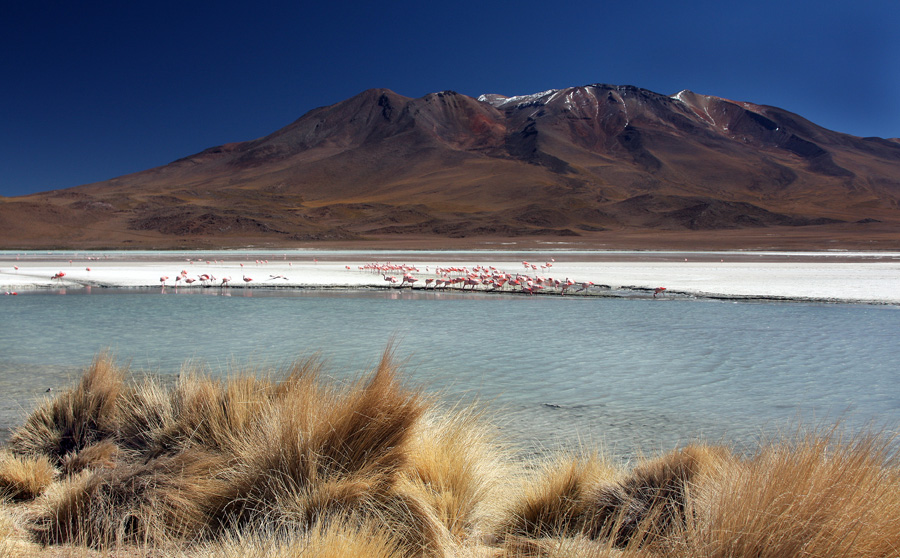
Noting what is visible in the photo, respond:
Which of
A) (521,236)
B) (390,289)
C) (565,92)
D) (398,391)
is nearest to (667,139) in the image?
(565,92)

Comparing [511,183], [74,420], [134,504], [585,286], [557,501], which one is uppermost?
[511,183]

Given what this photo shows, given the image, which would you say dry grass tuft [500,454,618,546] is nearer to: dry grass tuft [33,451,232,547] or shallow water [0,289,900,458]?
shallow water [0,289,900,458]

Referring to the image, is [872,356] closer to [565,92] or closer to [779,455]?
[779,455]

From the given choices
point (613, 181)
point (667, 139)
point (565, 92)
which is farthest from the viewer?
point (565, 92)

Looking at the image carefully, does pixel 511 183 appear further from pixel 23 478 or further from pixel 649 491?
pixel 23 478

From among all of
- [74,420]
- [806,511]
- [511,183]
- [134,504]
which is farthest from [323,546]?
[511,183]

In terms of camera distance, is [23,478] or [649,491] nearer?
[649,491]
